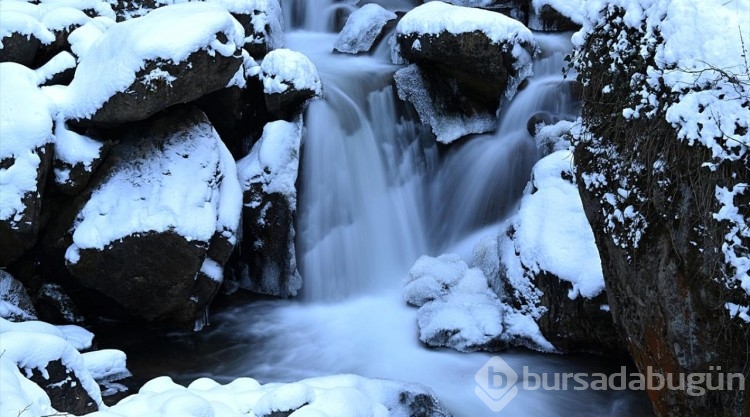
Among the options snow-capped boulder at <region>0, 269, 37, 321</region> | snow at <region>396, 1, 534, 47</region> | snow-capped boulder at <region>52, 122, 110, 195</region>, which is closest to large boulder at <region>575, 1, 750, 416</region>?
snow at <region>396, 1, 534, 47</region>

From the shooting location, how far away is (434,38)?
27.7 feet

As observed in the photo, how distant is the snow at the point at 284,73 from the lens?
7711mm

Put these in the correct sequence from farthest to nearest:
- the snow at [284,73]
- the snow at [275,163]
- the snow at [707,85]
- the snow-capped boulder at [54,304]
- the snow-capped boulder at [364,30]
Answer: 1. the snow-capped boulder at [364,30]
2. the snow at [284,73]
3. the snow at [275,163]
4. the snow-capped boulder at [54,304]
5. the snow at [707,85]

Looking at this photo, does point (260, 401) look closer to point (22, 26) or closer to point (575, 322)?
point (575, 322)

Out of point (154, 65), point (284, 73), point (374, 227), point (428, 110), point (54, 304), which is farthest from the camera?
point (428, 110)

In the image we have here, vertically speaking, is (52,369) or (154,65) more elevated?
(154,65)

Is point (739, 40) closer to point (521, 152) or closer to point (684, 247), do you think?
point (684, 247)

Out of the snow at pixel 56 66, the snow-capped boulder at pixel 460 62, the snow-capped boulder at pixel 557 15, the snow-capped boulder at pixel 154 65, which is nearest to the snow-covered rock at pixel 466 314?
the snow-capped boulder at pixel 460 62

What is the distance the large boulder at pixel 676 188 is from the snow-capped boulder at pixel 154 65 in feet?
10.7

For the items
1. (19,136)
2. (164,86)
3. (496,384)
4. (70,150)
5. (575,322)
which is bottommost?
(496,384)

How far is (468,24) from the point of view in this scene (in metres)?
8.27

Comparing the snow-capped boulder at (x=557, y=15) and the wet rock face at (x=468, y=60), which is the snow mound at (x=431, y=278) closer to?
the wet rock face at (x=468, y=60)

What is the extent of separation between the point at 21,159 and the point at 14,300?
4.12 ft

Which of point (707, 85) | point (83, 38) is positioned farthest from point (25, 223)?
point (707, 85)
